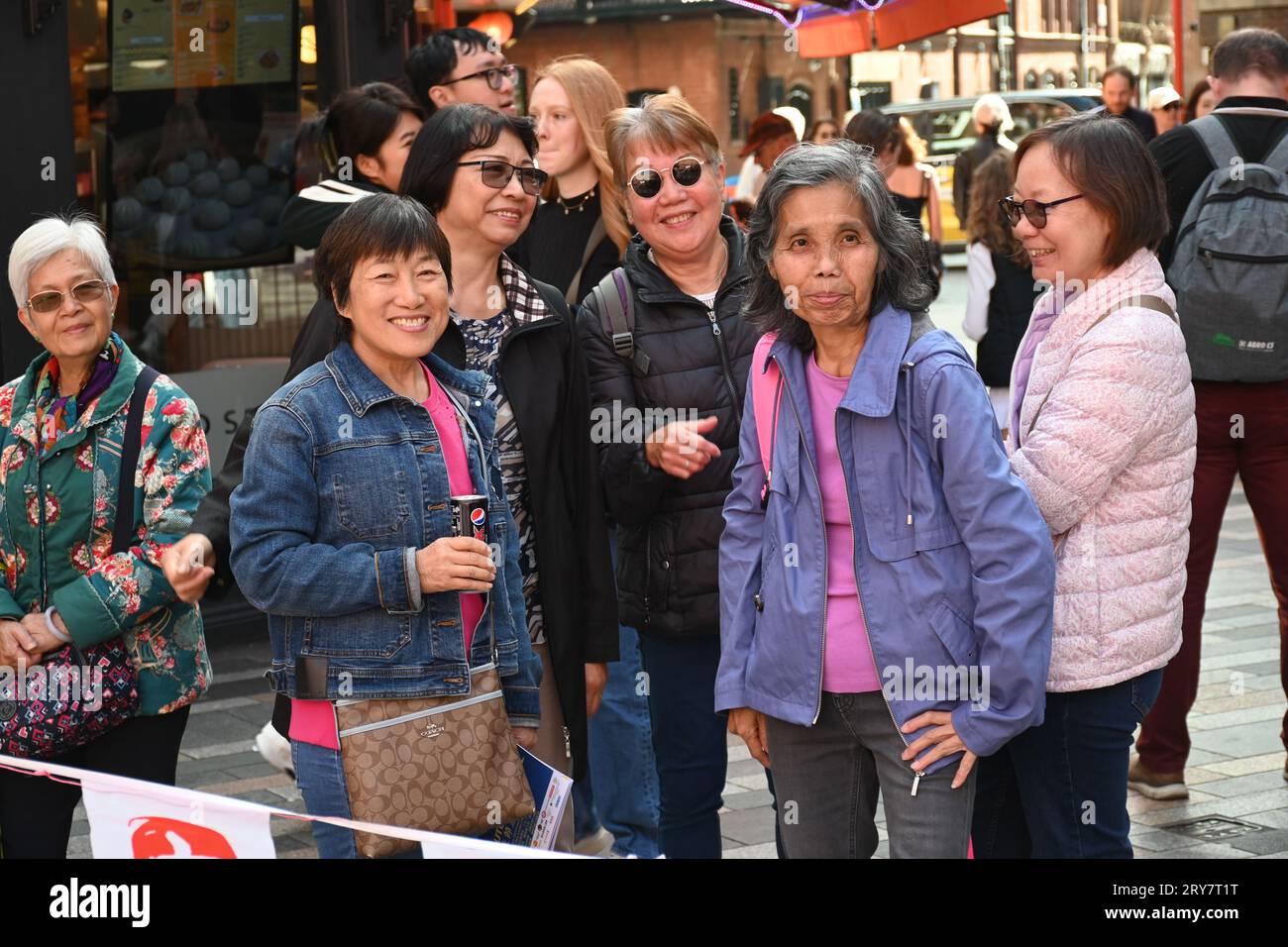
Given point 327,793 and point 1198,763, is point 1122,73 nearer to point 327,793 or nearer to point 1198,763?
point 1198,763

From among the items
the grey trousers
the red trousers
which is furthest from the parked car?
the grey trousers

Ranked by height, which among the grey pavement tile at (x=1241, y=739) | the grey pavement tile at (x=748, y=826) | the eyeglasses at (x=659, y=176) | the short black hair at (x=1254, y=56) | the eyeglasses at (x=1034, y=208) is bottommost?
the grey pavement tile at (x=748, y=826)

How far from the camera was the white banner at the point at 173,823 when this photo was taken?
9.75 ft

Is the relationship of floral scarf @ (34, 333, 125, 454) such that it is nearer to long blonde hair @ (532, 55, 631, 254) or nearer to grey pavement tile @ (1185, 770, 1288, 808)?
long blonde hair @ (532, 55, 631, 254)

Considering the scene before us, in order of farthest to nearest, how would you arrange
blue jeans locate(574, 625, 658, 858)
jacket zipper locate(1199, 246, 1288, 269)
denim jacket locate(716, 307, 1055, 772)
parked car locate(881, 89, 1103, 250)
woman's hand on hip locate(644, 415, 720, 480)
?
parked car locate(881, 89, 1103, 250)
jacket zipper locate(1199, 246, 1288, 269)
blue jeans locate(574, 625, 658, 858)
woman's hand on hip locate(644, 415, 720, 480)
denim jacket locate(716, 307, 1055, 772)

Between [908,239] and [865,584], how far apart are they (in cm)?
69

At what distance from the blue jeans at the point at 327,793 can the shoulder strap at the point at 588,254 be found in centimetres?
210

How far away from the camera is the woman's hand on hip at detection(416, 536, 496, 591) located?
3236 mm

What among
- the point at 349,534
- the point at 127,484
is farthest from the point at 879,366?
the point at 127,484

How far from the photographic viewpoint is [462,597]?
3.45 meters

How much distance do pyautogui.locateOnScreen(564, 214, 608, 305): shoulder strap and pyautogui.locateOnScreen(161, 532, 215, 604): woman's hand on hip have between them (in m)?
1.77

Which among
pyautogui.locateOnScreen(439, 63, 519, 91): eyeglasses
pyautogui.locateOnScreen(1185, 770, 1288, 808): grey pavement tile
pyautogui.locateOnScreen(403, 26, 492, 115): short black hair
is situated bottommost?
pyautogui.locateOnScreen(1185, 770, 1288, 808): grey pavement tile

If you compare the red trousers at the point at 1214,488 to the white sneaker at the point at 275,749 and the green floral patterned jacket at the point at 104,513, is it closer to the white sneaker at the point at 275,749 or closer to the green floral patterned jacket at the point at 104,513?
the white sneaker at the point at 275,749

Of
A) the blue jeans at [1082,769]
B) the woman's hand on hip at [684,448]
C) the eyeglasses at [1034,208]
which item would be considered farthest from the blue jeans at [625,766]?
the eyeglasses at [1034,208]
